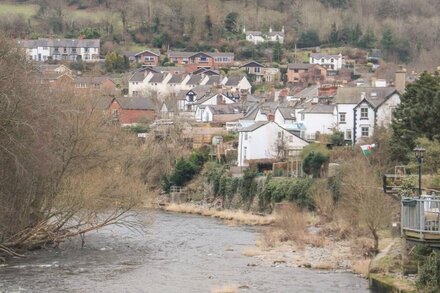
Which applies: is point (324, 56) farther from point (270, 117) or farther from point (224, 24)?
point (270, 117)

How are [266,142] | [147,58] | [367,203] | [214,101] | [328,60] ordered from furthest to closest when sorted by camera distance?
1. [147,58]
2. [328,60]
3. [214,101]
4. [266,142]
5. [367,203]

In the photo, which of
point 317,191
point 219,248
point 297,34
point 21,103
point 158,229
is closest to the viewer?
point 21,103

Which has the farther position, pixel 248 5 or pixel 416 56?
pixel 248 5

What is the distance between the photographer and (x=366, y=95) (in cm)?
7256

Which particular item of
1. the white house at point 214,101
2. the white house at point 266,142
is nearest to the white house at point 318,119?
the white house at point 266,142

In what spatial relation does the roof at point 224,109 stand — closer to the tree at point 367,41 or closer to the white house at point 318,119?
the white house at point 318,119

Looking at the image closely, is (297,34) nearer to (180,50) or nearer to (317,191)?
(180,50)

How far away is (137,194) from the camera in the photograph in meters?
47.2

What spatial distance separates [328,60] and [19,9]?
65.2 metres

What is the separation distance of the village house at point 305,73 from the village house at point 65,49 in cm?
3231

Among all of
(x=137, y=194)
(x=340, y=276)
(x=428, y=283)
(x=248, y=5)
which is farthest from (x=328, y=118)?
(x=248, y=5)

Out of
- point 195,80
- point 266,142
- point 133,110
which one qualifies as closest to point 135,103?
point 133,110

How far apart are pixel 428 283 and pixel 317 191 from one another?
30.7 m

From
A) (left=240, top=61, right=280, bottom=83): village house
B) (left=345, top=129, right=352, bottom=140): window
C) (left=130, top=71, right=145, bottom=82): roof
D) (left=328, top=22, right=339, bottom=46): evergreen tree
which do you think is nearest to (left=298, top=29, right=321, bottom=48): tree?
(left=328, top=22, right=339, bottom=46): evergreen tree
